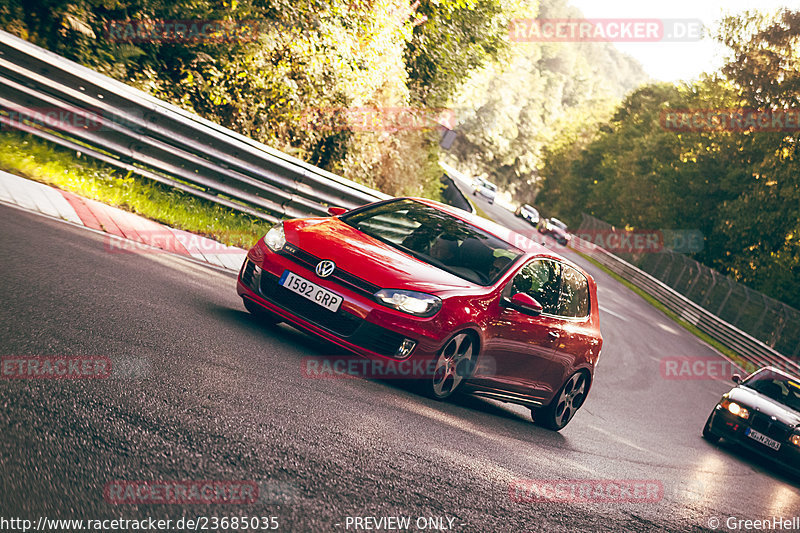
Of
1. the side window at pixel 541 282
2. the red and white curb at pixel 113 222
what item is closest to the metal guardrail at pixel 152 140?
the red and white curb at pixel 113 222

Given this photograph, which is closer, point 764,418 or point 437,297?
point 437,297

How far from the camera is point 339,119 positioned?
15328 mm

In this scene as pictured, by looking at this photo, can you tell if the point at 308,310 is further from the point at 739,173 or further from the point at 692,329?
the point at 739,173

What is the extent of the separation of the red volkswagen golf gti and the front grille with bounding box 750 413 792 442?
4.22 m

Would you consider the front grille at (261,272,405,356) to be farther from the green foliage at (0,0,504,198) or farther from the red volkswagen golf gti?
the green foliage at (0,0,504,198)

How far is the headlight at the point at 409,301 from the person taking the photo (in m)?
6.20

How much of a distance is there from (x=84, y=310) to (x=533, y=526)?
10.7 feet

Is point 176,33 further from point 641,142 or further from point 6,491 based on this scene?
point 641,142

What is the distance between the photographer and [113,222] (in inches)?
346

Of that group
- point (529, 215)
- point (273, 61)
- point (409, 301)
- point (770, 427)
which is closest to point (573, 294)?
point (409, 301)

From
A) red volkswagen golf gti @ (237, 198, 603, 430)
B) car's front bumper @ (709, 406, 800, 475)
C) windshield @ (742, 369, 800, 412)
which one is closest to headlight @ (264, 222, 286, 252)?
red volkswagen golf gti @ (237, 198, 603, 430)

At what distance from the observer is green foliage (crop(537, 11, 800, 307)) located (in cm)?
4256

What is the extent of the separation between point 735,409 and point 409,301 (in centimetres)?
757

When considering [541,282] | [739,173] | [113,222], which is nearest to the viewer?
[541,282]
